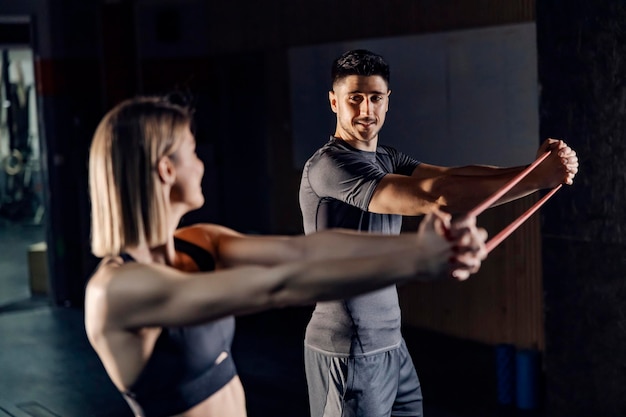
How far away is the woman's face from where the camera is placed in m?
2.00

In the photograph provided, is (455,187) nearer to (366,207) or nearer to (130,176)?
(366,207)

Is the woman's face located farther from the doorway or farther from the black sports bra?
the doorway

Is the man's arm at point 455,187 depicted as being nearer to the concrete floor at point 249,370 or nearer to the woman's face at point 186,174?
the woman's face at point 186,174

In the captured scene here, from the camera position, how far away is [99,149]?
195 centimetres

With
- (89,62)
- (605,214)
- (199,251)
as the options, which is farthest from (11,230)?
(199,251)

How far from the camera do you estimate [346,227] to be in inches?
123

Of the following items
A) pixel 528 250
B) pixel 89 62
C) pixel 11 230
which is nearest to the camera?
pixel 528 250

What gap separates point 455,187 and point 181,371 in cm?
129

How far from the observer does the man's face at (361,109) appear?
3.23 metres

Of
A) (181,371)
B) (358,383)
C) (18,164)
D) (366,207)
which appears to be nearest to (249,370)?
(358,383)

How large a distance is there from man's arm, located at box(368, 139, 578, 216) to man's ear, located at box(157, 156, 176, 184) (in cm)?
108

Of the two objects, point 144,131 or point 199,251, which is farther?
point 199,251

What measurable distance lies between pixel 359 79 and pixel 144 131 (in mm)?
1454

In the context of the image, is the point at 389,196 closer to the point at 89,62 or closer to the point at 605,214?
the point at 605,214
